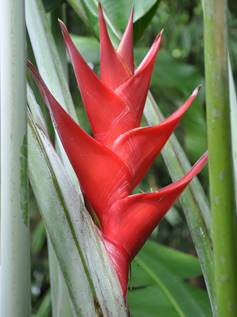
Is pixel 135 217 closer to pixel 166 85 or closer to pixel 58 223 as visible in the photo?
pixel 58 223

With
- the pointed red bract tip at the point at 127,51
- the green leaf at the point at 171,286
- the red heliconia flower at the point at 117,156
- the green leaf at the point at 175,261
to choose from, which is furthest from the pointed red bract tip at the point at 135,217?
the green leaf at the point at 175,261

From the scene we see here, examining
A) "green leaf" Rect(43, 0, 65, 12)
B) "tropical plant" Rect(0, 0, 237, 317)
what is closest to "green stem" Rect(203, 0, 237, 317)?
"tropical plant" Rect(0, 0, 237, 317)

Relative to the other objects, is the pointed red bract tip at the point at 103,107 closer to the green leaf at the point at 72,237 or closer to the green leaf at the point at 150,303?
the green leaf at the point at 72,237

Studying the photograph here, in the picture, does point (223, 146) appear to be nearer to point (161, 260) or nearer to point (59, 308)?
point (59, 308)

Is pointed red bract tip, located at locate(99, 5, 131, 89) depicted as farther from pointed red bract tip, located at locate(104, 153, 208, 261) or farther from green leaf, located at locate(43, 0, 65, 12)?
green leaf, located at locate(43, 0, 65, 12)

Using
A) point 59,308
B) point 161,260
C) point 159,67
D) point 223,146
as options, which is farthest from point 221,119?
point 159,67
